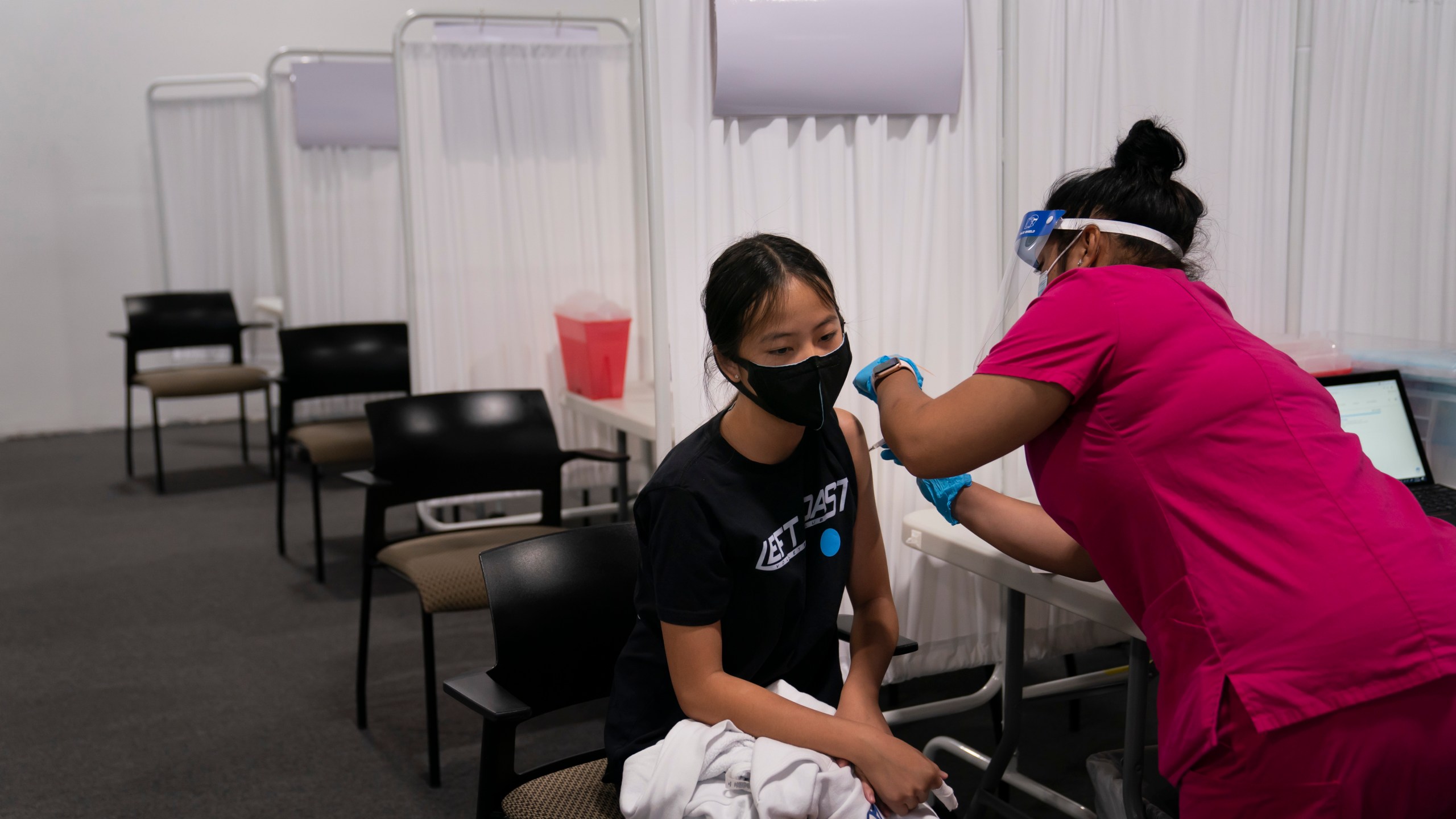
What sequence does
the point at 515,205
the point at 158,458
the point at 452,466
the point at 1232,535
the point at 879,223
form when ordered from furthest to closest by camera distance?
the point at 158,458 → the point at 515,205 → the point at 452,466 → the point at 879,223 → the point at 1232,535

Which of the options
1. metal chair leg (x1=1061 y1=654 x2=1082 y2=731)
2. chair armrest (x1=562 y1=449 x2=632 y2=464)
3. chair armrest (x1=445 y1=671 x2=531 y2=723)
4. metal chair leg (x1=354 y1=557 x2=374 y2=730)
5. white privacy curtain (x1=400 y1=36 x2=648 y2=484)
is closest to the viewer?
chair armrest (x1=445 y1=671 x2=531 y2=723)

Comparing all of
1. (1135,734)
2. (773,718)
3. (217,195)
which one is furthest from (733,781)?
(217,195)

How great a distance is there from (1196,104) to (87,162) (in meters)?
6.56

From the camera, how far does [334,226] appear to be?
516 centimetres

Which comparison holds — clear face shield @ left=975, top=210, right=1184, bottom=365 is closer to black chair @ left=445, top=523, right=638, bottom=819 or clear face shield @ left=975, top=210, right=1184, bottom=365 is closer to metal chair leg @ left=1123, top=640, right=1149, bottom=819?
metal chair leg @ left=1123, top=640, right=1149, bottom=819

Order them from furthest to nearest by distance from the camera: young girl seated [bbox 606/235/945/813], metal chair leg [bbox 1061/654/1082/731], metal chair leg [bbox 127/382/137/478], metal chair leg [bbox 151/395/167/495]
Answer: metal chair leg [bbox 127/382/137/478] → metal chair leg [bbox 151/395/167/495] → metal chair leg [bbox 1061/654/1082/731] → young girl seated [bbox 606/235/945/813]

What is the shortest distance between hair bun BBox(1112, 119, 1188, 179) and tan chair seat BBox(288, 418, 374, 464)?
9.41ft

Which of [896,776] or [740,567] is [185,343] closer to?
[740,567]

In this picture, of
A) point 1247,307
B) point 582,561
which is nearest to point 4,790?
point 582,561

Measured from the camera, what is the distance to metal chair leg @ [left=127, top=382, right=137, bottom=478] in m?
5.16

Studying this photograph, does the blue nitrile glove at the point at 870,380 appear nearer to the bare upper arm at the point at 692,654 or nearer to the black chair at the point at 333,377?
the bare upper arm at the point at 692,654

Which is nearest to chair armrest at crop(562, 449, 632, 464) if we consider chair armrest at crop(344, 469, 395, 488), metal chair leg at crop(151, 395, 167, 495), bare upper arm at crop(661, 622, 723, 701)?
chair armrest at crop(344, 469, 395, 488)

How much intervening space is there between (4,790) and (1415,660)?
107 inches

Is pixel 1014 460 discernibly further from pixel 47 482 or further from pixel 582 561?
pixel 47 482
